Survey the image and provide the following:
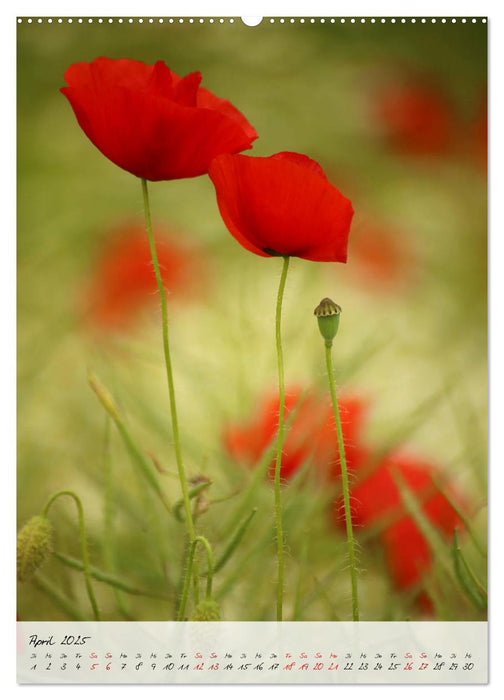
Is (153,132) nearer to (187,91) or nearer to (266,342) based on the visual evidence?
(187,91)

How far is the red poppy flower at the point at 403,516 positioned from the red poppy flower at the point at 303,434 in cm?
3

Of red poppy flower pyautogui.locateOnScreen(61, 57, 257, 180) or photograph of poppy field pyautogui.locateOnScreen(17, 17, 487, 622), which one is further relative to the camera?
photograph of poppy field pyautogui.locateOnScreen(17, 17, 487, 622)

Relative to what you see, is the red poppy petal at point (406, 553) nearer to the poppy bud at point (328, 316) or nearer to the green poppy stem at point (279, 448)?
the green poppy stem at point (279, 448)

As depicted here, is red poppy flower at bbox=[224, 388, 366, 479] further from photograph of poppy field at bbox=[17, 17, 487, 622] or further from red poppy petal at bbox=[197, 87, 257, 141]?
red poppy petal at bbox=[197, 87, 257, 141]

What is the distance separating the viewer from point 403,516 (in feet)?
2.43

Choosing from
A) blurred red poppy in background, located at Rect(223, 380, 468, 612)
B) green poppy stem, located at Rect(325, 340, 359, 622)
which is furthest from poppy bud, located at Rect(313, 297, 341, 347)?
blurred red poppy in background, located at Rect(223, 380, 468, 612)

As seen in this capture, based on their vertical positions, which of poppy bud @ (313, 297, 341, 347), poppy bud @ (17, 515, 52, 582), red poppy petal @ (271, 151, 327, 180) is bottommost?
poppy bud @ (17, 515, 52, 582)

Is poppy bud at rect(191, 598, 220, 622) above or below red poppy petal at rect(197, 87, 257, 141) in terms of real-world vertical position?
below

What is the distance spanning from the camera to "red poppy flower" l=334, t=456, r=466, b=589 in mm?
732

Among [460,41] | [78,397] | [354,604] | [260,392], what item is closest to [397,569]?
[354,604]

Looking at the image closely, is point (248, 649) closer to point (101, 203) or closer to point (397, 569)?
point (397, 569)

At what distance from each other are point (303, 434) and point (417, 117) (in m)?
0.28

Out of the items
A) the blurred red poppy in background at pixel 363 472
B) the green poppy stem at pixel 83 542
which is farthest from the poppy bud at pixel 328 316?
the green poppy stem at pixel 83 542

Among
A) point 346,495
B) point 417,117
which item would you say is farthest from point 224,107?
point 346,495
